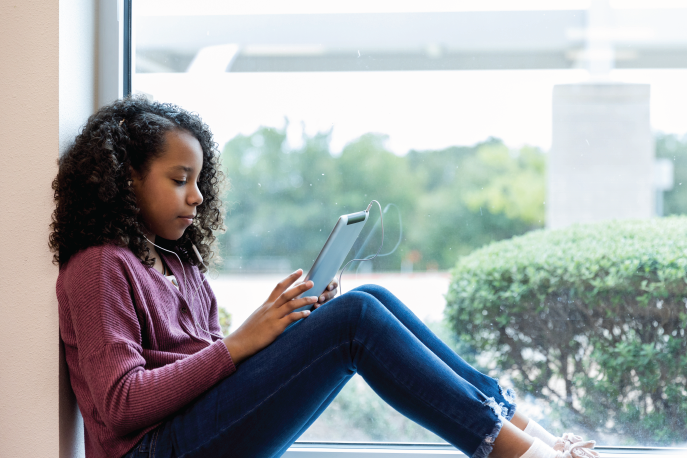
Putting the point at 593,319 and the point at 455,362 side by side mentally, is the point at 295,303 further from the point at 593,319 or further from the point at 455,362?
the point at 593,319

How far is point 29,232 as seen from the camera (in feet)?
4.21

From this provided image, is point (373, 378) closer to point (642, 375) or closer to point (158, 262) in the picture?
point (158, 262)

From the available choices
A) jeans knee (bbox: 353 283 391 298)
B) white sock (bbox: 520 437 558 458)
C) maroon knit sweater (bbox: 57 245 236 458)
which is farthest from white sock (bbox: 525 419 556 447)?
maroon knit sweater (bbox: 57 245 236 458)

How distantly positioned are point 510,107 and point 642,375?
870 mm

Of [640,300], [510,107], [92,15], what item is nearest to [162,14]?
[92,15]

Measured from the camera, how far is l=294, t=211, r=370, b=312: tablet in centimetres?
116

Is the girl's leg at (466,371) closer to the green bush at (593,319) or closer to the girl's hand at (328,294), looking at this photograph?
the girl's hand at (328,294)

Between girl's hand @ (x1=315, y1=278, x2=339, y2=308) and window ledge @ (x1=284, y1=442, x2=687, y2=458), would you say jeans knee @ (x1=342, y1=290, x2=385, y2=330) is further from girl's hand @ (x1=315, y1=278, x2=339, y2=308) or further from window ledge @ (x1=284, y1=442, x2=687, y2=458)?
window ledge @ (x1=284, y1=442, x2=687, y2=458)

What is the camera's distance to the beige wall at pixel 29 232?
127 cm

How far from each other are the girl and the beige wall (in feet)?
0.26

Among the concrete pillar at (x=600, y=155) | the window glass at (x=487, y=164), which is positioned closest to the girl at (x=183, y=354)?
the window glass at (x=487, y=164)

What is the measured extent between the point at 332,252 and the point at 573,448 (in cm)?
62

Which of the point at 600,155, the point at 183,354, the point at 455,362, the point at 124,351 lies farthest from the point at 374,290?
the point at 600,155

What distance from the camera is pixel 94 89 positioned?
1.48m
